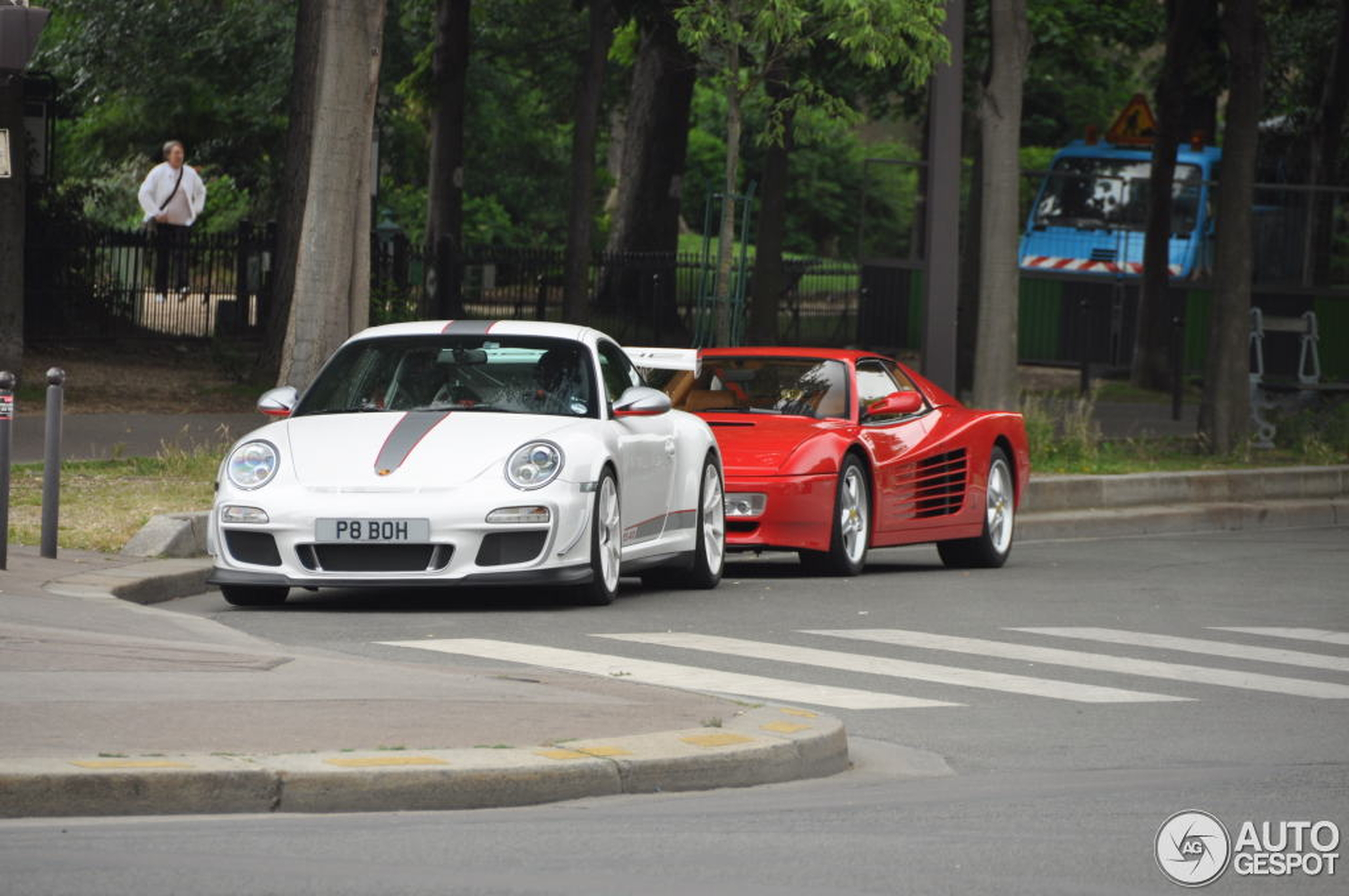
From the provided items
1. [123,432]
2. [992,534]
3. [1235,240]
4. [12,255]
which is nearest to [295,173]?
[12,255]

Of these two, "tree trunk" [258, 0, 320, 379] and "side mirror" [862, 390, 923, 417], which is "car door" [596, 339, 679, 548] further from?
"tree trunk" [258, 0, 320, 379]

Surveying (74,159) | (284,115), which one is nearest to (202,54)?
(284,115)

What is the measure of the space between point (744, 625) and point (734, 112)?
11.6 meters

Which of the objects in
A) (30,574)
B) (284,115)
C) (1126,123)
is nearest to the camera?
(30,574)

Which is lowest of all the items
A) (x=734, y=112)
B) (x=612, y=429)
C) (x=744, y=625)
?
(x=744, y=625)

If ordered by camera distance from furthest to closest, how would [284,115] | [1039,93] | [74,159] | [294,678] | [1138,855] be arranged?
[1039,93] → [74,159] → [284,115] → [294,678] → [1138,855]

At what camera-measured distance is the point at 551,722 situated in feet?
25.8

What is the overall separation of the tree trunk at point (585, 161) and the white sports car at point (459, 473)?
536 inches

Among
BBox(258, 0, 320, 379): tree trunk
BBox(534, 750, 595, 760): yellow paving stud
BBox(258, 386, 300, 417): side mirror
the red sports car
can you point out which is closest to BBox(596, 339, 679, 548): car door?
the red sports car

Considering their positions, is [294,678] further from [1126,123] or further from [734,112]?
[1126,123]

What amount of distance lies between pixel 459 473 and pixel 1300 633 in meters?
4.24

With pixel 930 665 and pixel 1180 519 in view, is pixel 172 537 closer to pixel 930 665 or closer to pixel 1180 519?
pixel 930 665

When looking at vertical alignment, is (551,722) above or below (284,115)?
below

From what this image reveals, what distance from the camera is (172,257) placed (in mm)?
27359
